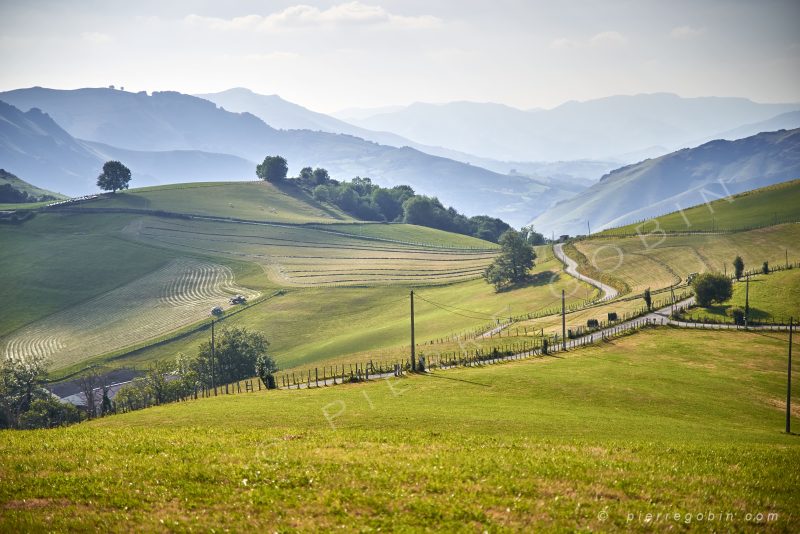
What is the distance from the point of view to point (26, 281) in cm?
13800

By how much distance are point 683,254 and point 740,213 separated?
3507cm

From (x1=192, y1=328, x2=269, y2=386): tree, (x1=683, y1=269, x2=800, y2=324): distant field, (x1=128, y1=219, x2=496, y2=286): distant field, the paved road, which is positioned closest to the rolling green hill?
(x1=128, y1=219, x2=496, y2=286): distant field

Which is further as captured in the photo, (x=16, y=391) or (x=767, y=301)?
(x=767, y=301)

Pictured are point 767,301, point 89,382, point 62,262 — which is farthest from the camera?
point 62,262

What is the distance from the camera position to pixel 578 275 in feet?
423

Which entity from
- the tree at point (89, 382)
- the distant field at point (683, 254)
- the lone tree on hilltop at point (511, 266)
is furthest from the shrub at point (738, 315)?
the tree at point (89, 382)

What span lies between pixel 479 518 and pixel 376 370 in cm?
5318

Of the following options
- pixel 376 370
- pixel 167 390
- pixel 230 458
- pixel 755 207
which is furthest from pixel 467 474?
pixel 755 207

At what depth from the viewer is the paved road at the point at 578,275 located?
364 feet

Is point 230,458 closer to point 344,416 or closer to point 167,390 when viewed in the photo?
point 344,416

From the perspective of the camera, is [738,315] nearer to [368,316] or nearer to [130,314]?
[368,316]

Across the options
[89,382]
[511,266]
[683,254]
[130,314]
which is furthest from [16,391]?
[683,254]

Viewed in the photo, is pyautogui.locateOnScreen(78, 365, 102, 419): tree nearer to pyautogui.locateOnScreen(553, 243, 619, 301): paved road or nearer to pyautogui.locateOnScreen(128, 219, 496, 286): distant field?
pyautogui.locateOnScreen(128, 219, 496, 286): distant field

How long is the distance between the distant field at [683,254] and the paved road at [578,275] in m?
3.89
